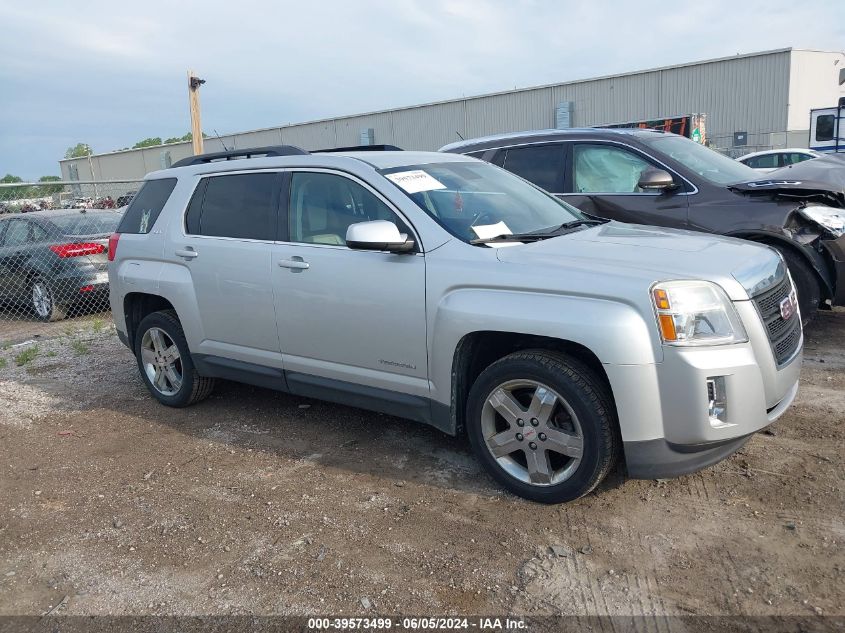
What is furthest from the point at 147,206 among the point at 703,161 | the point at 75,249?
the point at 703,161

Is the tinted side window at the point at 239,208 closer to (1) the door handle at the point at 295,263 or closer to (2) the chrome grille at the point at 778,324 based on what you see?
(1) the door handle at the point at 295,263

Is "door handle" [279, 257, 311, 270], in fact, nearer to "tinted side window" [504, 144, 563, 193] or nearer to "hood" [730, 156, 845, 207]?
"tinted side window" [504, 144, 563, 193]

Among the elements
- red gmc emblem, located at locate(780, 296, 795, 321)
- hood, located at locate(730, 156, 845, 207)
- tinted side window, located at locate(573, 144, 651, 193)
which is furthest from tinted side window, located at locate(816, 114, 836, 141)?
red gmc emblem, located at locate(780, 296, 795, 321)

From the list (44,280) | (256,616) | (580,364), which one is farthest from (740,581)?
(44,280)

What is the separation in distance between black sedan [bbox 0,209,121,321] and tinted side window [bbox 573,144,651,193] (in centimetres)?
614

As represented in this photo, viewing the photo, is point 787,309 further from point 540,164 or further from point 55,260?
point 55,260

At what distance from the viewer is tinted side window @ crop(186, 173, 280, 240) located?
456cm

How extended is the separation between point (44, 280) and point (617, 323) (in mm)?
8612

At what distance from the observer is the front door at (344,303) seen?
3.80 meters

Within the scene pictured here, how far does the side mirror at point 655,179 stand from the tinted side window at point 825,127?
56.6 feet

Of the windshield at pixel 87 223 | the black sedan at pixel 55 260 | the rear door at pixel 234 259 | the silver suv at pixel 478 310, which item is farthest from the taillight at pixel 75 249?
the rear door at pixel 234 259

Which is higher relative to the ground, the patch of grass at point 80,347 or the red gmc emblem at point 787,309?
the red gmc emblem at point 787,309

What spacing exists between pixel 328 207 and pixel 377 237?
2.58ft

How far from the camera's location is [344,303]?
13.2ft
